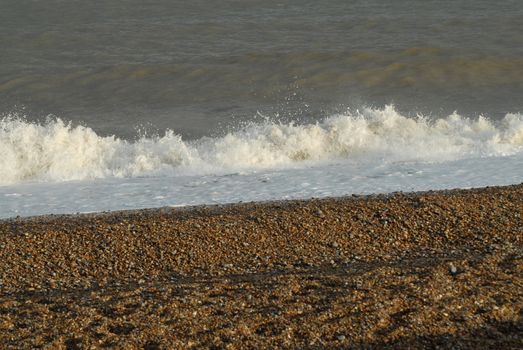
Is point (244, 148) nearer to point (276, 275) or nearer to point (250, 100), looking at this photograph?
point (250, 100)

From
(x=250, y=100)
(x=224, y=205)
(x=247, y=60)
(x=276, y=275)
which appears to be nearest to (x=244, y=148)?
(x=224, y=205)

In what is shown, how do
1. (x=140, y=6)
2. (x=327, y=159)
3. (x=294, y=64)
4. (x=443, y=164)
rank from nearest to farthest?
(x=443, y=164), (x=327, y=159), (x=294, y=64), (x=140, y=6)

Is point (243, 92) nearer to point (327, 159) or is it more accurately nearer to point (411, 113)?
point (411, 113)

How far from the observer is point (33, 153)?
10336mm

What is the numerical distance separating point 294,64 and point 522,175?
7.12 m

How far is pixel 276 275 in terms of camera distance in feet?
19.5

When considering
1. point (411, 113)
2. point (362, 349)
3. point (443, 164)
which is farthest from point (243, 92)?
point (362, 349)

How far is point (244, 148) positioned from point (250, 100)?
3.22m

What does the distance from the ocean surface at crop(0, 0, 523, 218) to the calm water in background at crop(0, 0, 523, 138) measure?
0.15 ft

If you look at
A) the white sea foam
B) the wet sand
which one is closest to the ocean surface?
the white sea foam

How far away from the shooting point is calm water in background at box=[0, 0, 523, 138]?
1318 cm

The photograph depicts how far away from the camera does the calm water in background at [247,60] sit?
1318 cm

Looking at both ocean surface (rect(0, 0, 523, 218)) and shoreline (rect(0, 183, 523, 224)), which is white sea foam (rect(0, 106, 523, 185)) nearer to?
ocean surface (rect(0, 0, 523, 218))

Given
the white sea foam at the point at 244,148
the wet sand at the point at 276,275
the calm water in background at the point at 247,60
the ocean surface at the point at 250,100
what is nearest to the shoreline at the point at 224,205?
the wet sand at the point at 276,275
